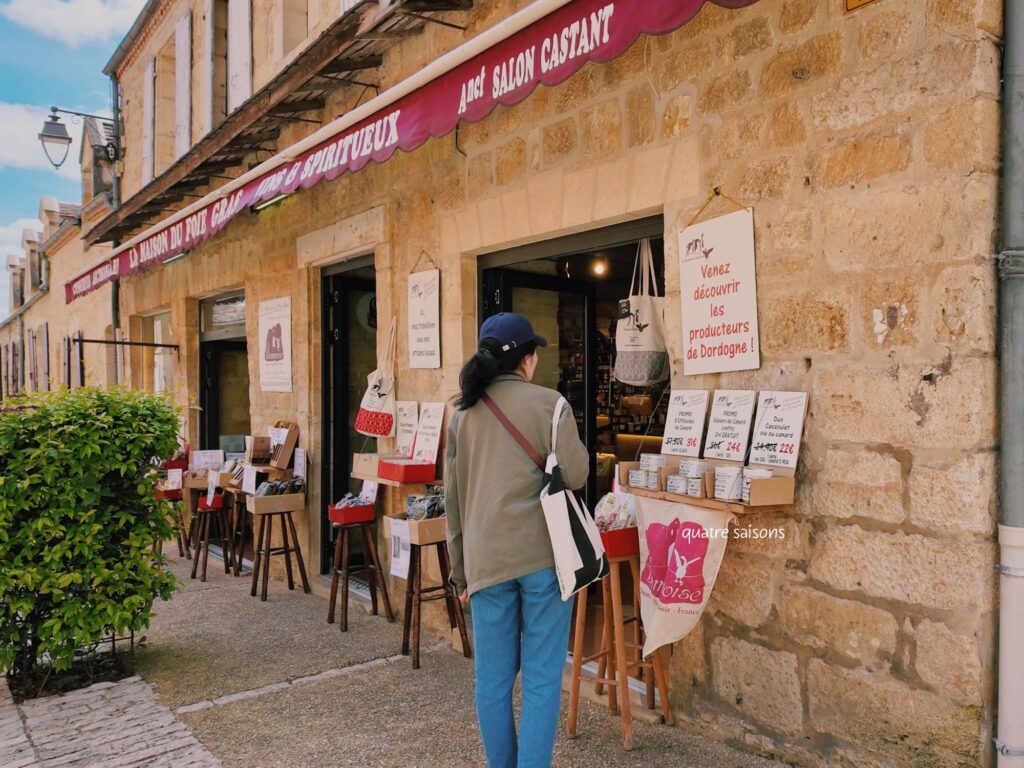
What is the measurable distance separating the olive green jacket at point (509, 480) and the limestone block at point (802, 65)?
5.16 ft

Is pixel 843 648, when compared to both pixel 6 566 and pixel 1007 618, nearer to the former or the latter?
pixel 1007 618

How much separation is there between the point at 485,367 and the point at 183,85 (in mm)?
8711

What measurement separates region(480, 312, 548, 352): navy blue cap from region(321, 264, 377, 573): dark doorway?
12.3ft

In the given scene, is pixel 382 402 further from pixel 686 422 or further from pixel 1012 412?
pixel 1012 412

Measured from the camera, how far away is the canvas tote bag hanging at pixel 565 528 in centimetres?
258

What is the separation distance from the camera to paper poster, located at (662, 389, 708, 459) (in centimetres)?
327

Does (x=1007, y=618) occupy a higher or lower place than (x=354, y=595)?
higher

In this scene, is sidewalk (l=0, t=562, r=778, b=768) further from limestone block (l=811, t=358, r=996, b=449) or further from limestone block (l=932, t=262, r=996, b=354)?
limestone block (l=932, t=262, r=996, b=354)

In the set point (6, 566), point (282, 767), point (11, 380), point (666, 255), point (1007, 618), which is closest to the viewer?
point (1007, 618)

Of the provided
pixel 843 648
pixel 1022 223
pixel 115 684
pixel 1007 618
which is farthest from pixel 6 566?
pixel 1022 223

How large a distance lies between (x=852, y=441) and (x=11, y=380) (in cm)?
2721

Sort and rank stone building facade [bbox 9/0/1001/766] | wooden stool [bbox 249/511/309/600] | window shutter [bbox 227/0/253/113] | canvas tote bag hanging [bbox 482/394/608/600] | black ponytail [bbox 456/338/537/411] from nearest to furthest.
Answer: stone building facade [bbox 9/0/1001/766] < canvas tote bag hanging [bbox 482/394/608/600] < black ponytail [bbox 456/338/537/411] < wooden stool [bbox 249/511/309/600] < window shutter [bbox 227/0/253/113]

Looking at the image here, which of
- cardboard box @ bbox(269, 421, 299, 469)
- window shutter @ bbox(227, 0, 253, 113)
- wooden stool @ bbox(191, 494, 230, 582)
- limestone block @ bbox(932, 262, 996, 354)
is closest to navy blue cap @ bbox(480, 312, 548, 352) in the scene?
limestone block @ bbox(932, 262, 996, 354)

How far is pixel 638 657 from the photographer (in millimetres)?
3646
